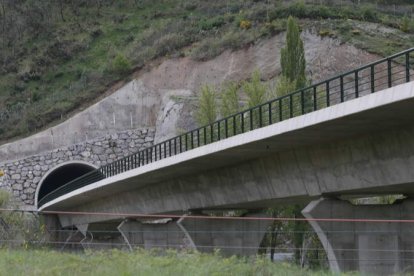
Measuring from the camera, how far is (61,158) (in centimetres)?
7356

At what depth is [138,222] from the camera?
48.3m

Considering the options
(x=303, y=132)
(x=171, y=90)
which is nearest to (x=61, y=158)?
(x=171, y=90)

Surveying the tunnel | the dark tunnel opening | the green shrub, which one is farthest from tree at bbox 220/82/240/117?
the green shrub

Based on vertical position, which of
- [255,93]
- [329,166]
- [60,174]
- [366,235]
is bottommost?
[366,235]

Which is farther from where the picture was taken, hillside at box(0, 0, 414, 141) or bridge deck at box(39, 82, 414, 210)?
hillside at box(0, 0, 414, 141)

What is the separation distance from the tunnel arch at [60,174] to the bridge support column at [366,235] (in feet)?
158

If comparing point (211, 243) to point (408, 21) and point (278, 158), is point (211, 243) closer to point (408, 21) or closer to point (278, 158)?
point (278, 158)

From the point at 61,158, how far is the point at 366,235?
50100 mm

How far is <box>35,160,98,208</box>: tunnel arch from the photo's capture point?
73.1 metres

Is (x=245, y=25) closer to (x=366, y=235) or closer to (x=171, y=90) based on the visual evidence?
(x=171, y=90)

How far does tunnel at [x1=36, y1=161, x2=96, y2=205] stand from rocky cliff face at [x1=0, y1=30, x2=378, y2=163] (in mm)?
2037

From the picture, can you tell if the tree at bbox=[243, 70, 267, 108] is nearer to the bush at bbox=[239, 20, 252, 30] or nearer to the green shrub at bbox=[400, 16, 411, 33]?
the green shrub at bbox=[400, 16, 411, 33]

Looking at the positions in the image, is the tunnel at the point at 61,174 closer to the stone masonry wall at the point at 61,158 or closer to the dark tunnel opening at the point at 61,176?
the dark tunnel opening at the point at 61,176

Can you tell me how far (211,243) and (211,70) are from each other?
142ft
